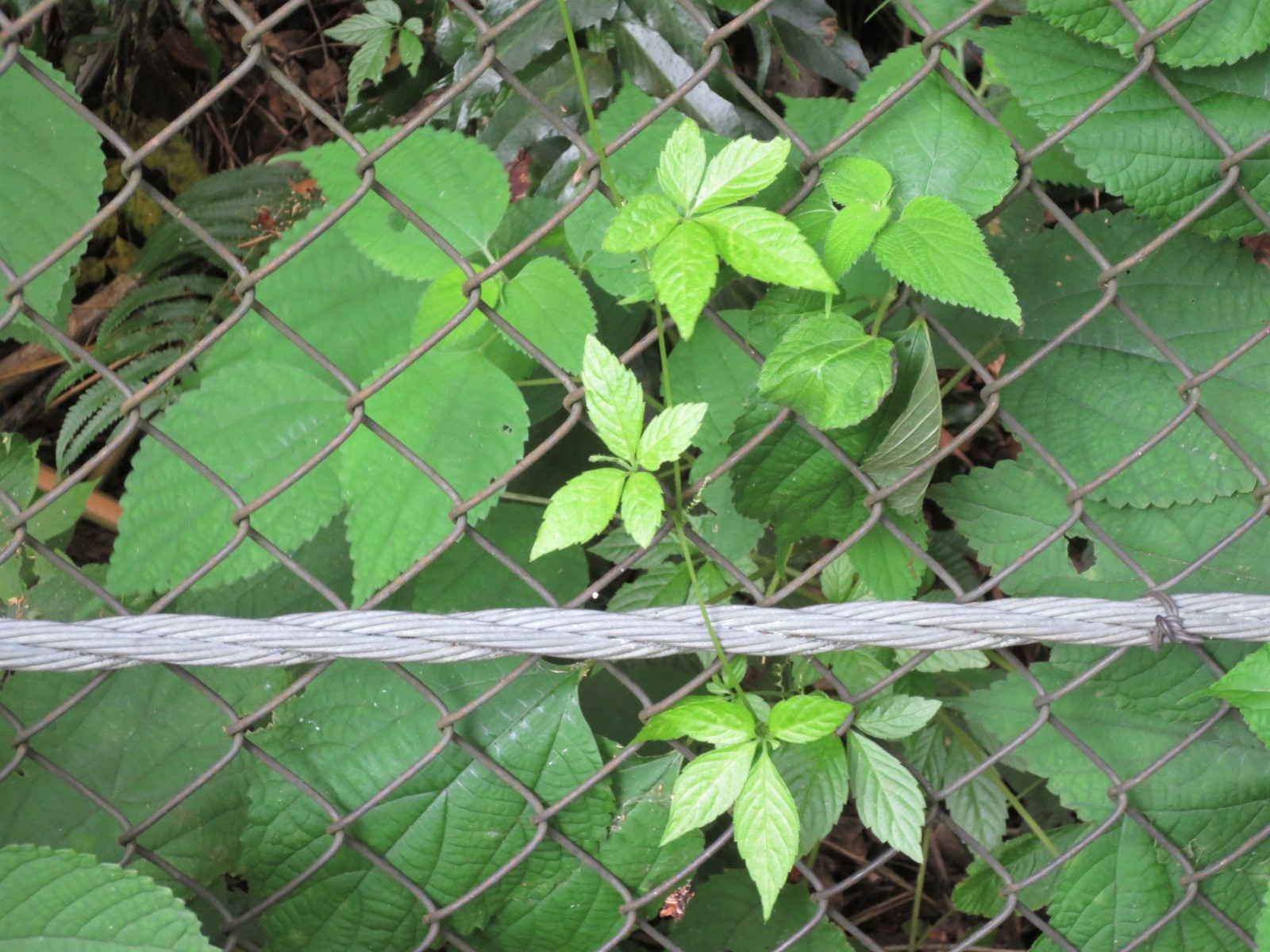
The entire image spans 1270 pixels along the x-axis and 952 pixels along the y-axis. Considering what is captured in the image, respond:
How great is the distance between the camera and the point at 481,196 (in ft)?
3.19

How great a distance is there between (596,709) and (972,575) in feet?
2.32

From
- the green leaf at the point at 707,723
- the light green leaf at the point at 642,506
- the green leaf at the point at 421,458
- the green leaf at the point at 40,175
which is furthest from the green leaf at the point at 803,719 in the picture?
the green leaf at the point at 40,175

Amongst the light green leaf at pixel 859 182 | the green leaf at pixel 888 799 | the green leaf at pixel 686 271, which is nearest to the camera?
the green leaf at pixel 686 271

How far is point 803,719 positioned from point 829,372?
13.5 inches

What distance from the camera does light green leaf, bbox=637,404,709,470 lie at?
0.85m

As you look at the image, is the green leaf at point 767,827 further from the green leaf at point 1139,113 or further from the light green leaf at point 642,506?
the green leaf at point 1139,113

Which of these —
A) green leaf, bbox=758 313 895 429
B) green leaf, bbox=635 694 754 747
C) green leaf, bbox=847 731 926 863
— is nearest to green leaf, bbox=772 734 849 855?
green leaf, bbox=847 731 926 863

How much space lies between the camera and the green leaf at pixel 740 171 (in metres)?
0.81

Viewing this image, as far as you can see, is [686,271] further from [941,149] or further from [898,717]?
[898,717]

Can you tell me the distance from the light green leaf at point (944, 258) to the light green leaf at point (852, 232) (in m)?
0.02

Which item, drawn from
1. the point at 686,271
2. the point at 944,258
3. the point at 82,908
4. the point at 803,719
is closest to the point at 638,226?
the point at 686,271

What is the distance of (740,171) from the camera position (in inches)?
32.3

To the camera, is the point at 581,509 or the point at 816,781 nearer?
the point at 581,509

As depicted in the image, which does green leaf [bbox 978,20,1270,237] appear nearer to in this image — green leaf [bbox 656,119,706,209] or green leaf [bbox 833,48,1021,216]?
green leaf [bbox 833,48,1021,216]
